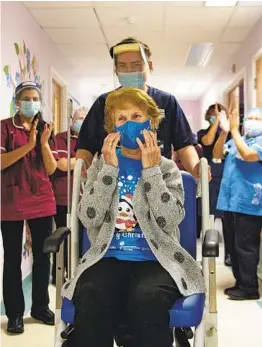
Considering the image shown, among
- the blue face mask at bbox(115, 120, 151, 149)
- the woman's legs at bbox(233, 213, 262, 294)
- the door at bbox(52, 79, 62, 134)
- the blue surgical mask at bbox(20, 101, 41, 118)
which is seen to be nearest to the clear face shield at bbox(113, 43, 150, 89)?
the blue face mask at bbox(115, 120, 151, 149)

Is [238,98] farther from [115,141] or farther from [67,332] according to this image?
[67,332]

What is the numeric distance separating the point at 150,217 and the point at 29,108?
4.11ft

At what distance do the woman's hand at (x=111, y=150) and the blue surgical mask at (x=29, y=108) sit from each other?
3.55 feet

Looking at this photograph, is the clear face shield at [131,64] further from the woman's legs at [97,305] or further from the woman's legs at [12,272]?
the woman's legs at [12,272]

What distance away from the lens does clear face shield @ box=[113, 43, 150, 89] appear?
189 centimetres

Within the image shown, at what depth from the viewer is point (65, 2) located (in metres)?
3.86

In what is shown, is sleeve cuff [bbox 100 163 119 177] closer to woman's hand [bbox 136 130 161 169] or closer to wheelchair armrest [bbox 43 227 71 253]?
woman's hand [bbox 136 130 161 169]

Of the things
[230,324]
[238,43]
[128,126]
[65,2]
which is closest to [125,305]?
[128,126]

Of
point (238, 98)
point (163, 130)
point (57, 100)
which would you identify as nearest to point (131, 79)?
point (163, 130)

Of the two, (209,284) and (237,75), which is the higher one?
(237,75)

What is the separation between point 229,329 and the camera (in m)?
2.60

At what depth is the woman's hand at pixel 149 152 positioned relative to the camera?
5.11 ft

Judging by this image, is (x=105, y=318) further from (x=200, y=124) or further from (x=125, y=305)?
(x=200, y=124)

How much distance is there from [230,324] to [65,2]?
276cm
